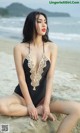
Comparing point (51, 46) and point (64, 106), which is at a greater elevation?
point (51, 46)

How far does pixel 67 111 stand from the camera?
6.25 feet

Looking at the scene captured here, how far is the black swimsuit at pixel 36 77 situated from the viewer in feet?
6.44

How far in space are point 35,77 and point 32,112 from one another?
0.63ft

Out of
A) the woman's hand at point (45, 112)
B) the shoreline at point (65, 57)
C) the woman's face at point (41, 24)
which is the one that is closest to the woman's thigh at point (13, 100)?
the woman's hand at point (45, 112)

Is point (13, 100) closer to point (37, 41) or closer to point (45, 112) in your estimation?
point (45, 112)

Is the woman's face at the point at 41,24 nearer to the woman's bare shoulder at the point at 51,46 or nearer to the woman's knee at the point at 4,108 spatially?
the woman's bare shoulder at the point at 51,46

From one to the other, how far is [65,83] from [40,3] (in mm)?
745

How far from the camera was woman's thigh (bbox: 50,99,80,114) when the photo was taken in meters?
1.89

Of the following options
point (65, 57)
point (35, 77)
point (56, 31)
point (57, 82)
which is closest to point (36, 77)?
point (35, 77)

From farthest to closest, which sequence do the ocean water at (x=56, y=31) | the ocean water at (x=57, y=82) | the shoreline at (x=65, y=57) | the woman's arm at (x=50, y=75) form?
the ocean water at (x=56, y=31)
the shoreline at (x=65, y=57)
the ocean water at (x=57, y=82)
the woman's arm at (x=50, y=75)

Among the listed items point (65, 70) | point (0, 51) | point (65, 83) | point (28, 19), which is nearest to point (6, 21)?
point (0, 51)

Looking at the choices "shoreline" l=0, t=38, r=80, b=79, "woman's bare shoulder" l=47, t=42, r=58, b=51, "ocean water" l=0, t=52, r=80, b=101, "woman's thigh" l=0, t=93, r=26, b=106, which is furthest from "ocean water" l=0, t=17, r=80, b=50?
"woman's thigh" l=0, t=93, r=26, b=106

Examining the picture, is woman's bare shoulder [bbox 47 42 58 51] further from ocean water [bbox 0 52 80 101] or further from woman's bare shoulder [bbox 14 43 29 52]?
ocean water [bbox 0 52 80 101]

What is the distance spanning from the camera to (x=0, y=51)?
3830 mm
